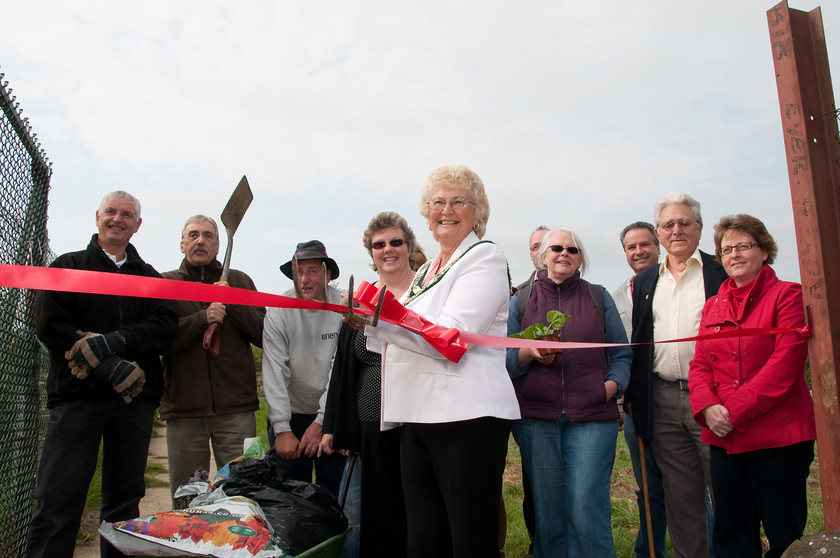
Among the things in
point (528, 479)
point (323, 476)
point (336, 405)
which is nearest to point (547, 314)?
point (528, 479)

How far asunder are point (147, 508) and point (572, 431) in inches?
165

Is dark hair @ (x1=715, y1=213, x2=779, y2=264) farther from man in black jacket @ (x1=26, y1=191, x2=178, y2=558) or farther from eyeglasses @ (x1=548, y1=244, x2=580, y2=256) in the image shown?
man in black jacket @ (x1=26, y1=191, x2=178, y2=558)

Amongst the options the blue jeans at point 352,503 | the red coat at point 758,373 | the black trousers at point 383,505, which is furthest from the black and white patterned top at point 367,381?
the red coat at point 758,373

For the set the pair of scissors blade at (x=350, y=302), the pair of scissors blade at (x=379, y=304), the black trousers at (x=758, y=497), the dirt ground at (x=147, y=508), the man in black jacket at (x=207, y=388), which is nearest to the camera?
the pair of scissors blade at (x=350, y=302)

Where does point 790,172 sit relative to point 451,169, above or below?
below

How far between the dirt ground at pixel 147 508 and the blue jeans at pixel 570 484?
3.24 m

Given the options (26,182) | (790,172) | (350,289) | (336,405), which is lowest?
(336,405)

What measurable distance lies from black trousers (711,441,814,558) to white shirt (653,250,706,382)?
64 centimetres

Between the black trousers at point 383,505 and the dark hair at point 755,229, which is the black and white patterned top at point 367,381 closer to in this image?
the black trousers at point 383,505

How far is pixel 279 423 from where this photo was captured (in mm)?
3939

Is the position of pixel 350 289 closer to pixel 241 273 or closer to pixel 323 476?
pixel 323 476

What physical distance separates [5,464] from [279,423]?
5.09 ft

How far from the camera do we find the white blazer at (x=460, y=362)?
7.91 ft

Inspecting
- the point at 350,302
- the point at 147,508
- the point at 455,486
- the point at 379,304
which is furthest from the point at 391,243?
the point at 147,508
